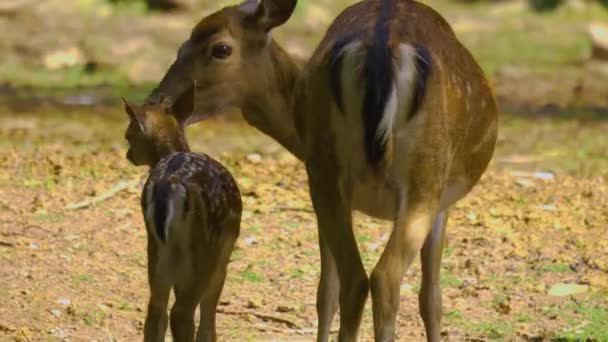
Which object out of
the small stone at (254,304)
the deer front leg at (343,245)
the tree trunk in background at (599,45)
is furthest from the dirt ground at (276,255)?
the tree trunk in background at (599,45)

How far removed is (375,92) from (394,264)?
65 cm

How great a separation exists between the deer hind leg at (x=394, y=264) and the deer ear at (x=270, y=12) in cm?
199

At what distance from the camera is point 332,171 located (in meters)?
6.16

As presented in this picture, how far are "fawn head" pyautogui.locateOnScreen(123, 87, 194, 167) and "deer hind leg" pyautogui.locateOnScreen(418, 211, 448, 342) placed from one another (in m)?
1.19

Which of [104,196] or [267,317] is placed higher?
[267,317]

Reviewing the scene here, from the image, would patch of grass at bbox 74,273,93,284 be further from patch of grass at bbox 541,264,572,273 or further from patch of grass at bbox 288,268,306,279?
patch of grass at bbox 541,264,572,273

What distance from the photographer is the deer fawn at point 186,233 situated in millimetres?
6066

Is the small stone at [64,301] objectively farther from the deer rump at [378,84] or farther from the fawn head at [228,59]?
the deer rump at [378,84]

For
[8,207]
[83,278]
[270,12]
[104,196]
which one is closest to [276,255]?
[83,278]

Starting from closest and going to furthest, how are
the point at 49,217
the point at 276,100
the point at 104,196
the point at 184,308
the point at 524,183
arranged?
the point at 184,308 < the point at 276,100 < the point at 49,217 < the point at 104,196 < the point at 524,183

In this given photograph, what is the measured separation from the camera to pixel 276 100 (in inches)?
310

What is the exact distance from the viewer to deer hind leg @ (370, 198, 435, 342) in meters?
5.93

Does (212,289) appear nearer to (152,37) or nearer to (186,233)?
(186,233)

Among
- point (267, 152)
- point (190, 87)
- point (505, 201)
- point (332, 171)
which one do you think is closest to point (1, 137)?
point (267, 152)
